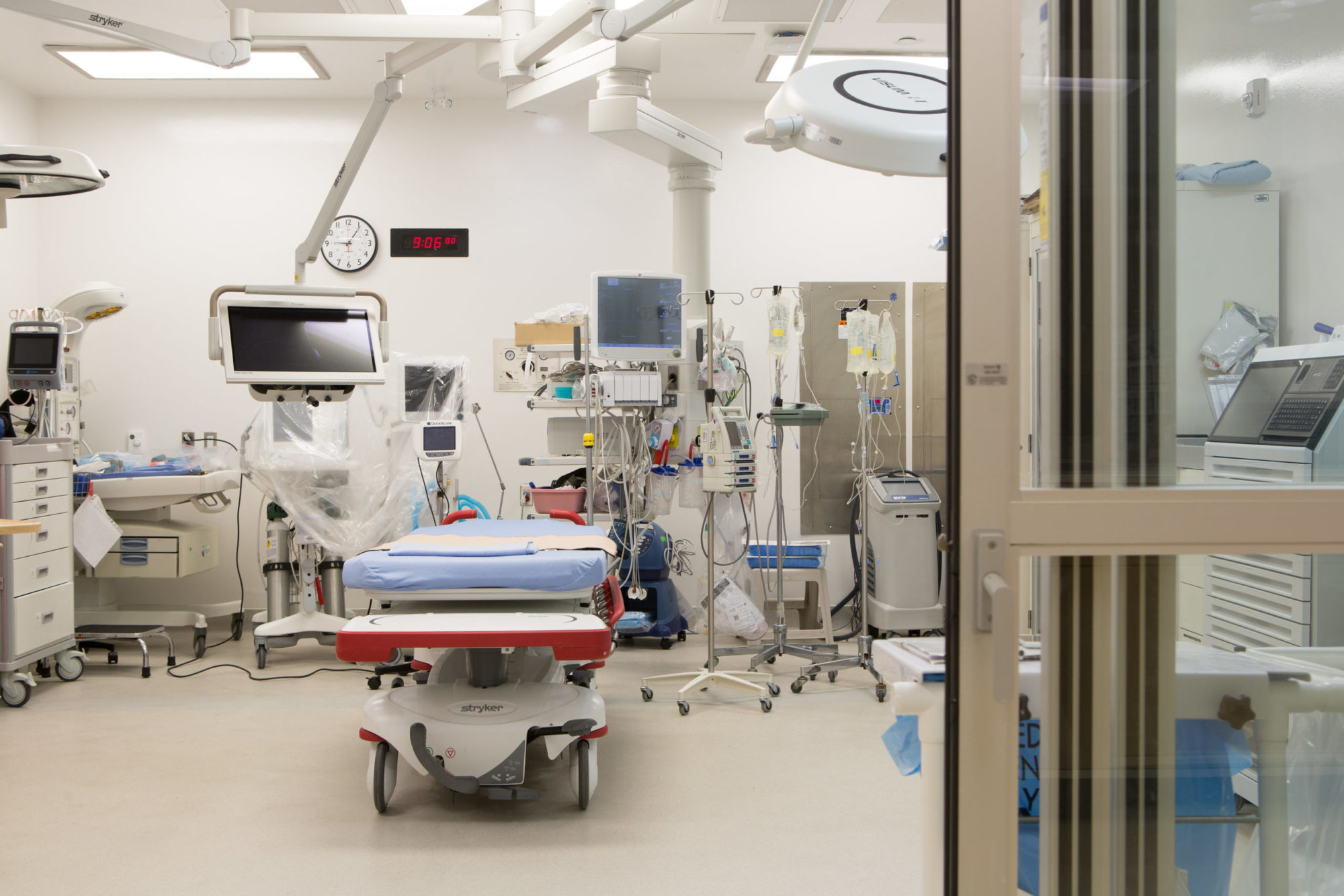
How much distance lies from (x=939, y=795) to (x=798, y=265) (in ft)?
15.5

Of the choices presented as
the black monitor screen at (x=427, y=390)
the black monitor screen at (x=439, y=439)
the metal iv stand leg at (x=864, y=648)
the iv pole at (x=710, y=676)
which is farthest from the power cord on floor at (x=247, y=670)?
the metal iv stand leg at (x=864, y=648)

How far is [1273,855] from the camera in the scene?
1.40m

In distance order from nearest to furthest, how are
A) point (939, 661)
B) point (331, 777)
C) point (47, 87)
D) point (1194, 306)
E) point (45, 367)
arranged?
point (1194, 306) → point (939, 661) → point (331, 777) → point (45, 367) → point (47, 87)

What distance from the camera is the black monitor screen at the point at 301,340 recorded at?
3.62 m

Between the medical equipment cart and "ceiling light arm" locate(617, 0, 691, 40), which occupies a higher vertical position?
"ceiling light arm" locate(617, 0, 691, 40)

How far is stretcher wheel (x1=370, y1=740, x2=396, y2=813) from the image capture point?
2898 mm

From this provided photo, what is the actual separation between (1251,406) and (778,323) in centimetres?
307

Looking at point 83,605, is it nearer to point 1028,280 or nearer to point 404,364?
point 404,364

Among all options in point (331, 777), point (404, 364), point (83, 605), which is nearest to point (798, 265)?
point (404, 364)

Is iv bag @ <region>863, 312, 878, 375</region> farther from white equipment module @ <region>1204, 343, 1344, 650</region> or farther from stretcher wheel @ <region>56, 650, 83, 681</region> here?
stretcher wheel @ <region>56, 650, 83, 681</region>

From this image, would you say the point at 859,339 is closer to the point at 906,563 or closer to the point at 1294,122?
the point at 906,563

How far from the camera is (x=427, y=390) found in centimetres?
482

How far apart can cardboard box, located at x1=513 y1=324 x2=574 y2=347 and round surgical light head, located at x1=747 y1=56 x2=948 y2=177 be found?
11.3ft

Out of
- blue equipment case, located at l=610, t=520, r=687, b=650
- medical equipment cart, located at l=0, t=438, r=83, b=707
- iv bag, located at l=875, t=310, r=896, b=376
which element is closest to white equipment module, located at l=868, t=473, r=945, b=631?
iv bag, located at l=875, t=310, r=896, b=376
